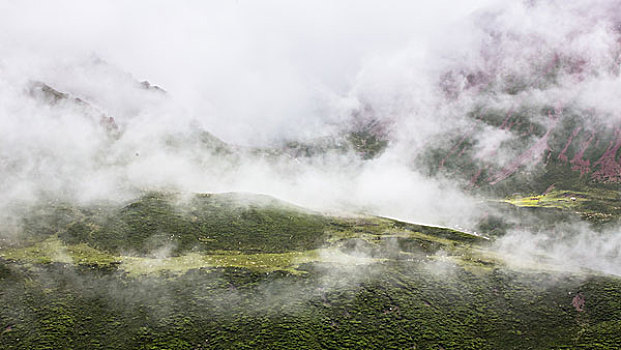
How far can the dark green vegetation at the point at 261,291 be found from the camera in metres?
90.7

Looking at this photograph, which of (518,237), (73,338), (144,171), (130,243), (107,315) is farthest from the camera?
(144,171)

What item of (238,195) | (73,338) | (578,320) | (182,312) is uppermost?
(238,195)

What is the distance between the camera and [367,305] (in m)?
105

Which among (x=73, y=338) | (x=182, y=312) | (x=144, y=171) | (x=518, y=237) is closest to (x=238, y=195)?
(x=144, y=171)

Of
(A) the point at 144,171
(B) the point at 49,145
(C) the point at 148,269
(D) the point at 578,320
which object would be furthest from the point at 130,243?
(D) the point at 578,320

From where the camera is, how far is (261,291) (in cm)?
10800

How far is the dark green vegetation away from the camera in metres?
90.7

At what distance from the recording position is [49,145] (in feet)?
591

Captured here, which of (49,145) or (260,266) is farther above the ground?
(49,145)

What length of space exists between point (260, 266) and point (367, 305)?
116 ft

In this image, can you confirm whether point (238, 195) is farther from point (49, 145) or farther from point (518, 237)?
point (518, 237)

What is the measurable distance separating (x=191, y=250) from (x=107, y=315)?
128 feet

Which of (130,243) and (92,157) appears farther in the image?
(92,157)

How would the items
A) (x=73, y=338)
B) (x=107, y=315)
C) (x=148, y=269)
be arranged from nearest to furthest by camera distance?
(x=73, y=338) < (x=107, y=315) < (x=148, y=269)
